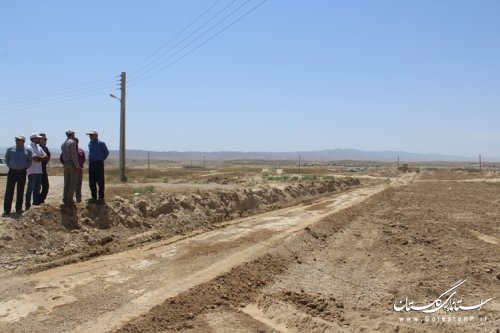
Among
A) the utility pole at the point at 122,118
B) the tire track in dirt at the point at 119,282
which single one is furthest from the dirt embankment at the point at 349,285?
the utility pole at the point at 122,118

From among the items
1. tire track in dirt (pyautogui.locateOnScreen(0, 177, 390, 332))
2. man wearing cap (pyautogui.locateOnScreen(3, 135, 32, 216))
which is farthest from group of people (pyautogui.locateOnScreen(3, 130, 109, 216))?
tire track in dirt (pyautogui.locateOnScreen(0, 177, 390, 332))

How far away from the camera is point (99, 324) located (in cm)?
626

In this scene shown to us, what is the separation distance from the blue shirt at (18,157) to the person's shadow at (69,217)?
1249 mm

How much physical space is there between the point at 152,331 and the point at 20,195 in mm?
6373

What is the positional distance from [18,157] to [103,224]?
95.9 inches

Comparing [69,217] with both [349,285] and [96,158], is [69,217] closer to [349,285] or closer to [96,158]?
[96,158]

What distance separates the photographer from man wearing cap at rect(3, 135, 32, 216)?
1081 cm

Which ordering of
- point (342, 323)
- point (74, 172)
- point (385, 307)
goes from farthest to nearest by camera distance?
point (74, 172), point (385, 307), point (342, 323)

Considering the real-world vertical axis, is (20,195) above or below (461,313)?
above

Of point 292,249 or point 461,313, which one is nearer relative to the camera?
point 461,313

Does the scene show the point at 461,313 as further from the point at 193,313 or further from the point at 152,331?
the point at 152,331

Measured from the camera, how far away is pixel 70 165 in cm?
1168

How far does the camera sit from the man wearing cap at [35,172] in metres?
11.4

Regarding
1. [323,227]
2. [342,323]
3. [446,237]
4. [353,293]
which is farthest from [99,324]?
[446,237]
